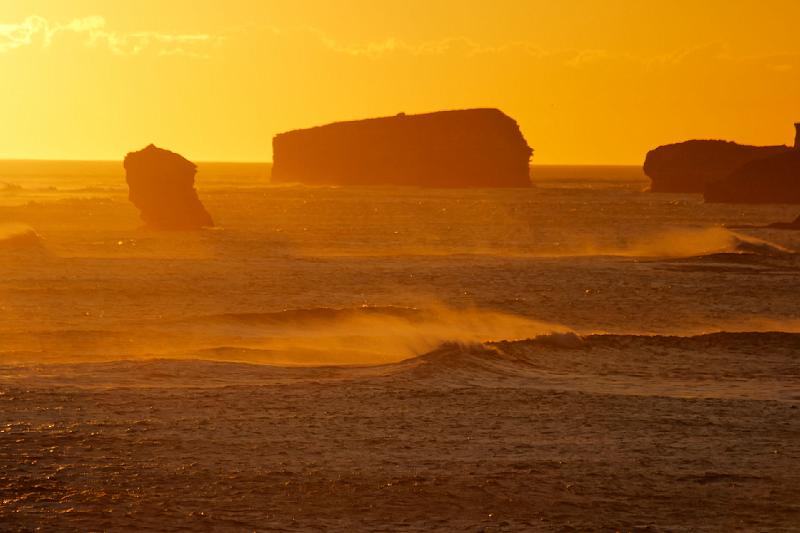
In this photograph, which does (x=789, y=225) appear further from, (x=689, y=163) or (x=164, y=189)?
(x=689, y=163)

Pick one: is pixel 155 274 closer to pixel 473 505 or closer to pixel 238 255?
pixel 238 255

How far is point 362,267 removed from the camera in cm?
5191

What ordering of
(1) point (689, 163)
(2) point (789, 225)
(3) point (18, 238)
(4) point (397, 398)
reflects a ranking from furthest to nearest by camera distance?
(1) point (689, 163) < (2) point (789, 225) < (3) point (18, 238) < (4) point (397, 398)

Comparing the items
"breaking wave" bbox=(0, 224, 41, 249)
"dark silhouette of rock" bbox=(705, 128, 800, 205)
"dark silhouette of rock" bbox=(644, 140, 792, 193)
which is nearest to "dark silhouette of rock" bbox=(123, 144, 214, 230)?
"breaking wave" bbox=(0, 224, 41, 249)

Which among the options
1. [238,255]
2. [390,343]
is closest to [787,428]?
[390,343]

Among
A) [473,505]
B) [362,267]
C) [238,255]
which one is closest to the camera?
[473,505]

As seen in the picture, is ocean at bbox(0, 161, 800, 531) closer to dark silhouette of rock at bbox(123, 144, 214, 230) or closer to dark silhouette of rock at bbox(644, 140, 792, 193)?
dark silhouette of rock at bbox(123, 144, 214, 230)

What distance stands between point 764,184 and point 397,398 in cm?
12497

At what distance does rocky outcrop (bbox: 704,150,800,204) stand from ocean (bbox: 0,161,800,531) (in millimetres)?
90957

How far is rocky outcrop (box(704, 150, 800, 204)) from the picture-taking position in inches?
5394

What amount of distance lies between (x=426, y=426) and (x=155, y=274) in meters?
28.3

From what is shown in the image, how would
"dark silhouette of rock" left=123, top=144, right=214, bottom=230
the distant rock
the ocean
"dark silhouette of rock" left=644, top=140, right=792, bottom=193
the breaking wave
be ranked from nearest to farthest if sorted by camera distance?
the ocean
the breaking wave
"dark silhouette of rock" left=123, top=144, right=214, bottom=230
the distant rock
"dark silhouette of rock" left=644, top=140, right=792, bottom=193

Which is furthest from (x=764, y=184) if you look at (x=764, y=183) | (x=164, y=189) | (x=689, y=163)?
(x=164, y=189)

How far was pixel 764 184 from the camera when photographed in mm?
138875
